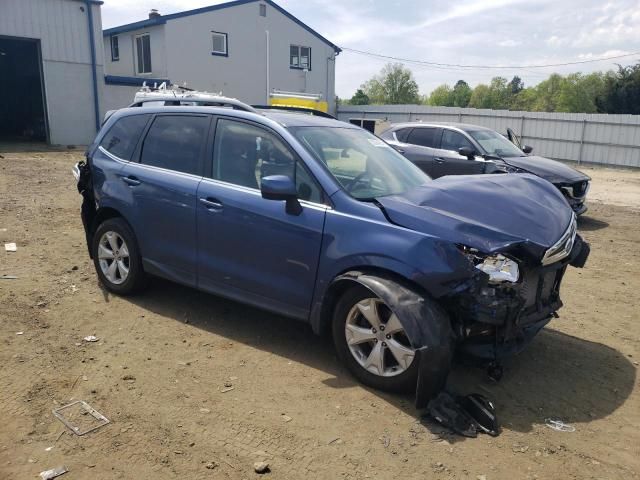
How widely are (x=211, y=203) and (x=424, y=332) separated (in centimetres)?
209

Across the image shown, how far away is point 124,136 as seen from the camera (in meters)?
5.42

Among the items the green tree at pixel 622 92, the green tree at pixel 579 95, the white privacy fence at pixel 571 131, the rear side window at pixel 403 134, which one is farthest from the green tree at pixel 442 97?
the rear side window at pixel 403 134

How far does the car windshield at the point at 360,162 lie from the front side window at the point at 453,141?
19.9 ft

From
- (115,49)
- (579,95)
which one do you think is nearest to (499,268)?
(115,49)

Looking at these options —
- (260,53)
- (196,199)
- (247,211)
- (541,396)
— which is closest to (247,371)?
(247,211)

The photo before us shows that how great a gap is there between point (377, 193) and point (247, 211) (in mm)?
1020

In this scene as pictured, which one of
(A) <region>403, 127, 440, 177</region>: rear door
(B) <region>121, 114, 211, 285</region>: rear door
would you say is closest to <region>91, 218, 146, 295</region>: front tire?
(B) <region>121, 114, 211, 285</region>: rear door

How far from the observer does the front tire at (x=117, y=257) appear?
5152 mm

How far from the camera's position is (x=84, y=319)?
483cm

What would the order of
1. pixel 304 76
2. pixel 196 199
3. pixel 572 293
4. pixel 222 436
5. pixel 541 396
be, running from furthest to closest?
pixel 304 76 → pixel 572 293 → pixel 196 199 → pixel 541 396 → pixel 222 436

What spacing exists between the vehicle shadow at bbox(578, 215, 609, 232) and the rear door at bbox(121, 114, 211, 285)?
7672 millimetres

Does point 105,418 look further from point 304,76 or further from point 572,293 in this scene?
point 304,76

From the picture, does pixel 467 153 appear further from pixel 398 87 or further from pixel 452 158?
pixel 398 87

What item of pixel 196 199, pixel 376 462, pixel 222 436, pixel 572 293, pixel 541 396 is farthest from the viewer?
pixel 572 293
